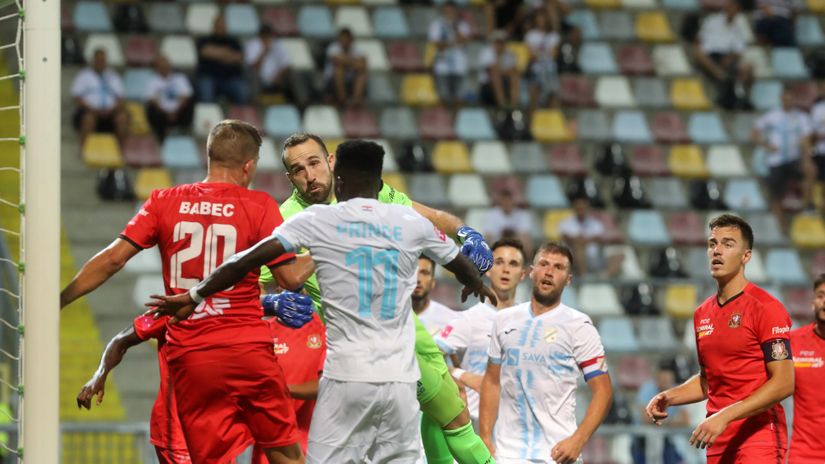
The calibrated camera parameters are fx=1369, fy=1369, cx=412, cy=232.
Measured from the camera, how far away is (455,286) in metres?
14.6

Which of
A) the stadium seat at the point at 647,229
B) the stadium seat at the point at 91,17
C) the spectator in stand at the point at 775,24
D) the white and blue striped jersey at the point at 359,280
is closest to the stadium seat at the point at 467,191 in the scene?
the stadium seat at the point at 647,229

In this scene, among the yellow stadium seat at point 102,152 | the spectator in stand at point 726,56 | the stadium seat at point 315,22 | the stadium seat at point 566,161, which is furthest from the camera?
the spectator in stand at point 726,56

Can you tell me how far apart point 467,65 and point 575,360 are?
415 inches

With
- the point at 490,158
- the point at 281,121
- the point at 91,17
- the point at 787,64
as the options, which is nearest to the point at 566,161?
the point at 490,158

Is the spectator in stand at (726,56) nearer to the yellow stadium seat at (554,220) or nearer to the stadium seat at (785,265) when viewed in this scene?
the stadium seat at (785,265)

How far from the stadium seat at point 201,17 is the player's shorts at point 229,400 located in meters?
11.6

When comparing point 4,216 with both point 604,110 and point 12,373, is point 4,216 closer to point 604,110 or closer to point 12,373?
point 12,373

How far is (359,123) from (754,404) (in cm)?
1060

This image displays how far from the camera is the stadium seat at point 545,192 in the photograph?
1689cm

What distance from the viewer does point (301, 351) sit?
7.84 m

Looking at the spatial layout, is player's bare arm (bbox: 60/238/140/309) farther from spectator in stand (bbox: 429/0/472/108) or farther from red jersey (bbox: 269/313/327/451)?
spectator in stand (bbox: 429/0/472/108)

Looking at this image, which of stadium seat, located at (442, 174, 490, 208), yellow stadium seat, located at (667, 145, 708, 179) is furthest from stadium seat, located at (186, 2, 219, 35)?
yellow stadium seat, located at (667, 145, 708, 179)

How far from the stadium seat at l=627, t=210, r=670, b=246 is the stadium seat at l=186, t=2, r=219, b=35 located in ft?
19.2

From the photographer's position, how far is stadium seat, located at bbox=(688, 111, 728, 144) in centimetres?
1858
